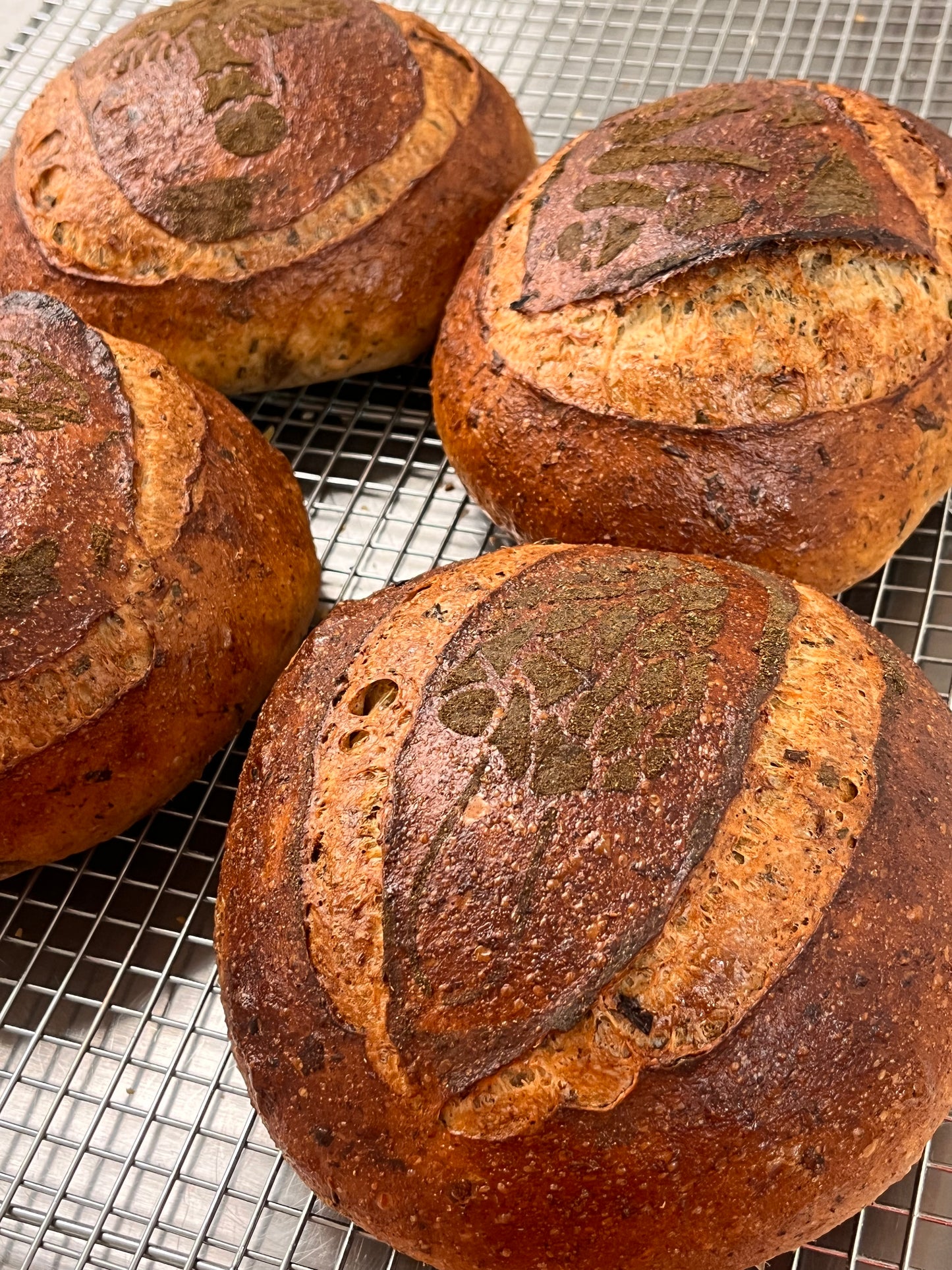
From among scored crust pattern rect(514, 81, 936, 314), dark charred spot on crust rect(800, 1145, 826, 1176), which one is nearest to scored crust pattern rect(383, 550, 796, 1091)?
dark charred spot on crust rect(800, 1145, 826, 1176)

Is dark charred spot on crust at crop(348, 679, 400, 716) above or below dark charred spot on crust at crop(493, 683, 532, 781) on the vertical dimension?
below

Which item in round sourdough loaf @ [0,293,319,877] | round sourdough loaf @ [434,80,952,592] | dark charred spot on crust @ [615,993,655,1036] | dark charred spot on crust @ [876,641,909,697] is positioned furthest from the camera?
round sourdough loaf @ [434,80,952,592]

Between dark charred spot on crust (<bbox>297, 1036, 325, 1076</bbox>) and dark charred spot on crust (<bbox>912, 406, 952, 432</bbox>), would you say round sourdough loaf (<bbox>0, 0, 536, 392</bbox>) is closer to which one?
dark charred spot on crust (<bbox>912, 406, 952, 432</bbox>)

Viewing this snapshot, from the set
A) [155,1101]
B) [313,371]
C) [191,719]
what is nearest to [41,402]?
[191,719]

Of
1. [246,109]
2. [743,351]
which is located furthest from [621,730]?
[246,109]

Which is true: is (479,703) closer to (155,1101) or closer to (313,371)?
(155,1101)

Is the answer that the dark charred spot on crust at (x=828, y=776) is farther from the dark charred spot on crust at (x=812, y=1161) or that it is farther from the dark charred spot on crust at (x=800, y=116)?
the dark charred spot on crust at (x=800, y=116)

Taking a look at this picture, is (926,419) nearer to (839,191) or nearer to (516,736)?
(839,191)
